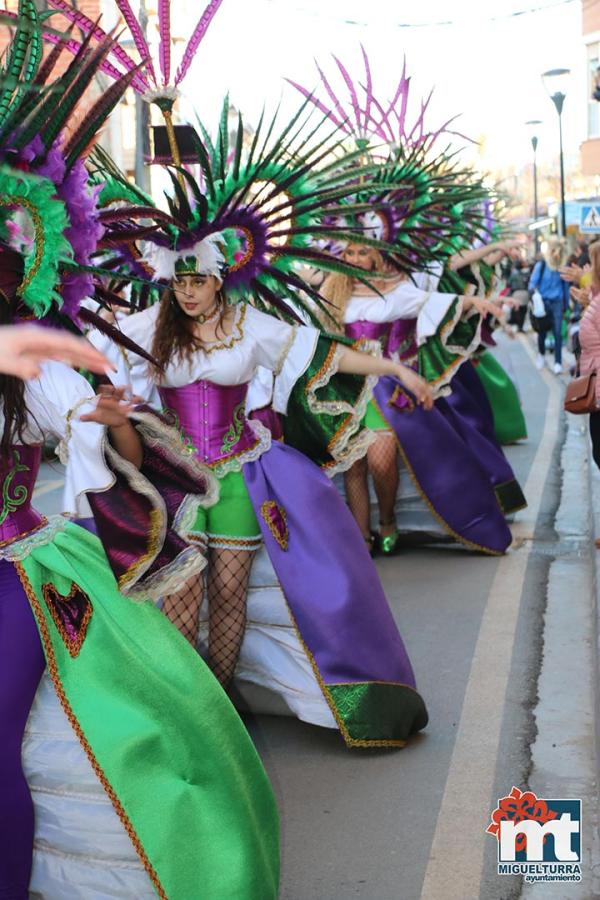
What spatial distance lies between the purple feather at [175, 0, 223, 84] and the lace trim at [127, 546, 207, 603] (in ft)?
6.94

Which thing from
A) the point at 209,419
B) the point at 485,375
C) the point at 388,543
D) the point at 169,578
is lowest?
the point at 388,543

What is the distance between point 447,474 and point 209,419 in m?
3.18

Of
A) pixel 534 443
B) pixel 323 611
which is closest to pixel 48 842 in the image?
pixel 323 611

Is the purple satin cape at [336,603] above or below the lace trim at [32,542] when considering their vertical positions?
below

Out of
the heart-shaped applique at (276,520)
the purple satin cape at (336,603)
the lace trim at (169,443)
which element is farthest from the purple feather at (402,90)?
the lace trim at (169,443)

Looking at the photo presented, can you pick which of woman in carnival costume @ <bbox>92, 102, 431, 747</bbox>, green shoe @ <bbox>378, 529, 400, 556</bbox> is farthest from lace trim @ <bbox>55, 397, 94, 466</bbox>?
green shoe @ <bbox>378, 529, 400, 556</bbox>

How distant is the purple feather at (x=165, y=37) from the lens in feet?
14.5

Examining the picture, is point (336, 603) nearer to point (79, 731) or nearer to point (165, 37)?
point (79, 731)

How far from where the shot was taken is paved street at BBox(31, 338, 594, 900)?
375 centimetres

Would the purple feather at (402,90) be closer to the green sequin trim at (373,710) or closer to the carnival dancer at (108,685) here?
the green sequin trim at (373,710)

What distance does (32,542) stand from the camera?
3088 mm

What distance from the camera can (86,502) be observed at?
3.19m

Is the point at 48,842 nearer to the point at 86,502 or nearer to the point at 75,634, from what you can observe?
the point at 75,634

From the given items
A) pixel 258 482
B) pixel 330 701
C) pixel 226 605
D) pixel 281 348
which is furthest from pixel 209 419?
pixel 330 701
